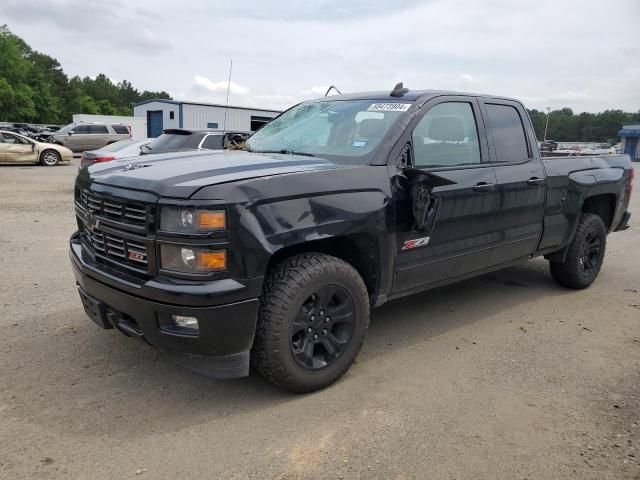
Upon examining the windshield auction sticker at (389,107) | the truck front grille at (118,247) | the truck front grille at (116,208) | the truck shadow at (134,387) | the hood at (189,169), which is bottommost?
the truck shadow at (134,387)

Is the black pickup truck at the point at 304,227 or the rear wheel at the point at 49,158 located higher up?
the black pickup truck at the point at 304,227

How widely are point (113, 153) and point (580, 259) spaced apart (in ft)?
30.1

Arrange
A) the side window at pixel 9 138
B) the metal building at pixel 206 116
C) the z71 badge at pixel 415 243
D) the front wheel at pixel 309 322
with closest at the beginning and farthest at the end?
the front wheel at pixel 309 322
the z71 badge at pixel 415 243
the side window at pixel 9 138
the metal building at pixel 206 116

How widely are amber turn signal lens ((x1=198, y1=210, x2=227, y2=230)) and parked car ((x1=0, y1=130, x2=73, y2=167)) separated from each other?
19.5 m

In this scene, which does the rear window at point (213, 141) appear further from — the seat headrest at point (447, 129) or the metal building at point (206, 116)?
the metal building at point (206, 116)

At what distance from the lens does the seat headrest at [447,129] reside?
4.02m

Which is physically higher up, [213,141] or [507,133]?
[507,133]

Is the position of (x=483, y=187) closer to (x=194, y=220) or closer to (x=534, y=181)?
(x=534, y=181)

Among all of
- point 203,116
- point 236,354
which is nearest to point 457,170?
point 236,354

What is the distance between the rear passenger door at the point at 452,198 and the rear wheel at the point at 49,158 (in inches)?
773

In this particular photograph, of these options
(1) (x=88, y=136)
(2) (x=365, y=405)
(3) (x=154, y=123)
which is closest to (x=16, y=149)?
(1) (x=88, y=136)

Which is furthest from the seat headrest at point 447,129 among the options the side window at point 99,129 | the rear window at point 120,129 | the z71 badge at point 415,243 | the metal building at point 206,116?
the metal building at point 206,116

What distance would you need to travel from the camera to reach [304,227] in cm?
306

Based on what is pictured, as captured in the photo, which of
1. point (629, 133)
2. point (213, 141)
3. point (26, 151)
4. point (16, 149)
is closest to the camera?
point (213, 141)
